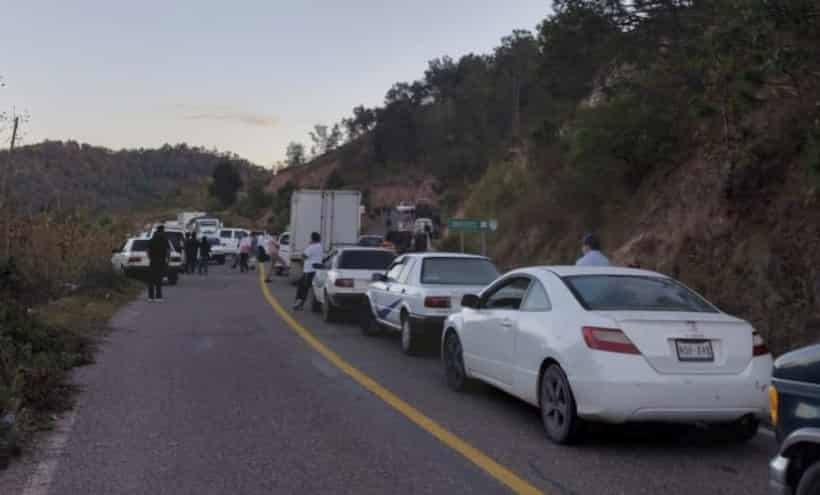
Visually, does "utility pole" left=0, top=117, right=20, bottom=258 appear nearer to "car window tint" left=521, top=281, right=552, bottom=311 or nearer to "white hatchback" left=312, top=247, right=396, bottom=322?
"white hatchback" left=312, top=247, right=396, bottom=322

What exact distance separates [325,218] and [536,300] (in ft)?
71.4

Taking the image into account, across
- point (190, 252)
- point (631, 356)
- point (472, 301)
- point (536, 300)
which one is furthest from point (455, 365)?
point (190, 252)

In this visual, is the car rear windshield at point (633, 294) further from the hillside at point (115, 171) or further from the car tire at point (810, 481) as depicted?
the hillside at point (115, 171)

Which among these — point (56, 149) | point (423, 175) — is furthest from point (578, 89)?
point (56, 149)

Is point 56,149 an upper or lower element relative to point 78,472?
upper

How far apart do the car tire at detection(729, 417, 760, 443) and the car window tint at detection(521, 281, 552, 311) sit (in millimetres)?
1846

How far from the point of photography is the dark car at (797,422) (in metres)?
4.53

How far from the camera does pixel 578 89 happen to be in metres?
31.5

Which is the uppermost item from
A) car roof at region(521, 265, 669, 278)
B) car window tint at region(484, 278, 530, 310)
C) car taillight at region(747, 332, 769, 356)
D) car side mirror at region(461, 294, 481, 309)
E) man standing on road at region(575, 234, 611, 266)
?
man standing on road at region(575, 234, 611, 266)

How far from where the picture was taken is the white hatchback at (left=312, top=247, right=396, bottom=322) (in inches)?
682

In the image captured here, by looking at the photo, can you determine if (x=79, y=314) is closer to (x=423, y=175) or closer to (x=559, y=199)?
(x=559, y=199)

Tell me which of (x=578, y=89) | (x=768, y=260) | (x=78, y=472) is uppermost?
(x=578, y=89)

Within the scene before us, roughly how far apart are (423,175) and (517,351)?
3414 inches

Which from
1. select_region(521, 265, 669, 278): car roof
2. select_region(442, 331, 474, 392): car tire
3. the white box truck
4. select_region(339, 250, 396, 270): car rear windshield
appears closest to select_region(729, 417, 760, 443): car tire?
select_region(521, 265, 669, 278): car roof
